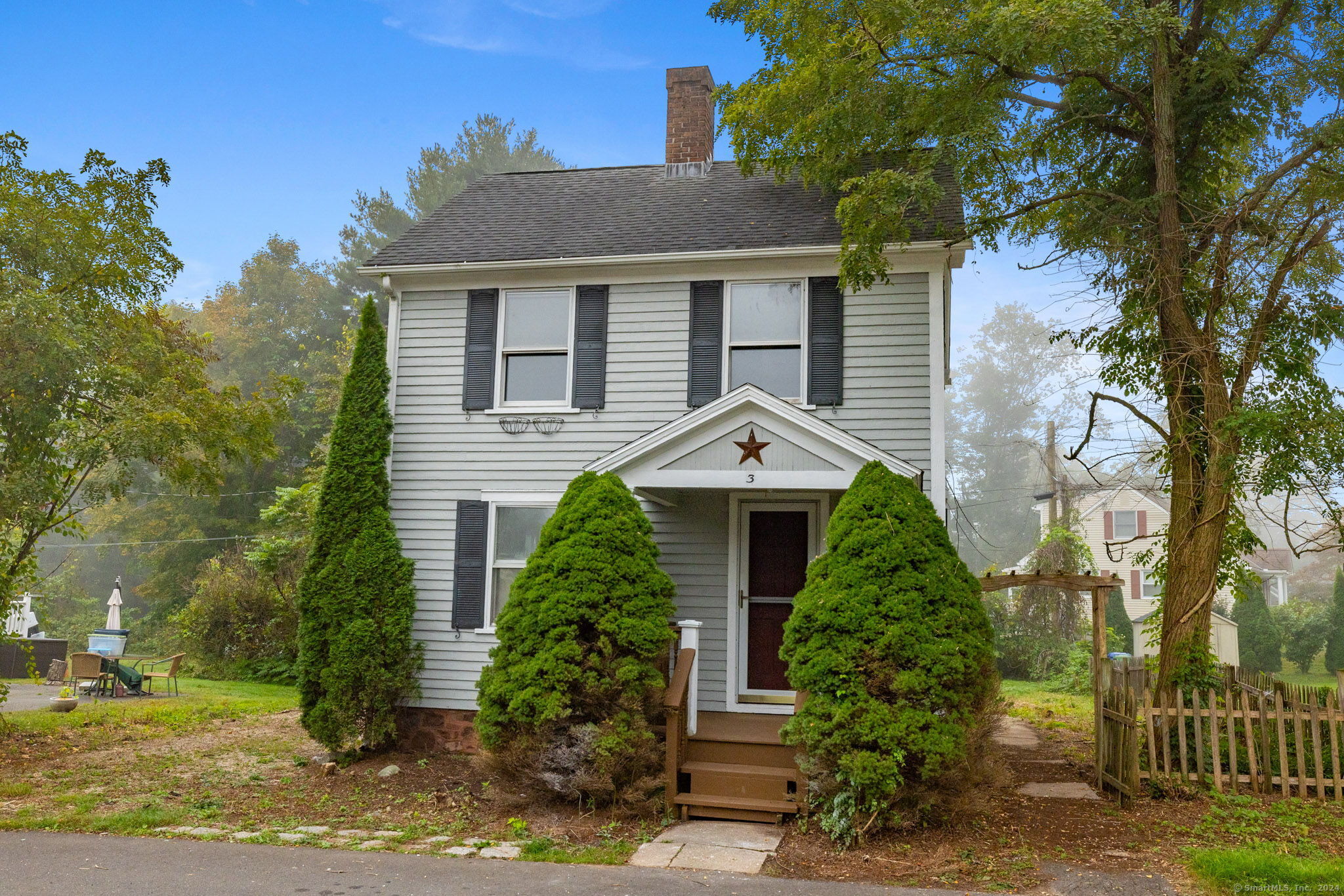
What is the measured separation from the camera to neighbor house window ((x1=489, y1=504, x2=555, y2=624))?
33.9 ft

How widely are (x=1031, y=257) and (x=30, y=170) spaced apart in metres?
11.8

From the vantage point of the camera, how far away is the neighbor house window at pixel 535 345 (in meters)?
10.6

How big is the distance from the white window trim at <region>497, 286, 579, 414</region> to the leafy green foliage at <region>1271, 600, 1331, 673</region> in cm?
2538

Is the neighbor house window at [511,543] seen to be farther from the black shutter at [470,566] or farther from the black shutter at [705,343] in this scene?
the black shutter at [705,343]

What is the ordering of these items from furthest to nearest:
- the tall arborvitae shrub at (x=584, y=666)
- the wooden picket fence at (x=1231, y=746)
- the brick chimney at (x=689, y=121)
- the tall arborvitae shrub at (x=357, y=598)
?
the brick chimney at (x=689, y=121), the tall arborvitae shrub at (x=357, y=598), the wooden picket fence at (x=1231, y=746), the tall arborvitae shrub at (x=584, y=666)

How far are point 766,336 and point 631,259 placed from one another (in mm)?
1723

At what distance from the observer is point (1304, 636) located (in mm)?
26953

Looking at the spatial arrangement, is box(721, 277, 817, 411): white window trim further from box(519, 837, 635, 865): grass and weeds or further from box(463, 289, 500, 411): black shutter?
box(519, 837, 635, 865): grass and weeds

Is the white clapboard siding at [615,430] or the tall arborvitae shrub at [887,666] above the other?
the white clapboard siding at [615,430]

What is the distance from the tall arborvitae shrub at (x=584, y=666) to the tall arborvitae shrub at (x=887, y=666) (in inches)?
50.0

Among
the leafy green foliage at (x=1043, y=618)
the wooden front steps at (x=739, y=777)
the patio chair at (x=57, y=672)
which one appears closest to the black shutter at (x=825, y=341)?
the wooden front steps at (x=739, y=777)

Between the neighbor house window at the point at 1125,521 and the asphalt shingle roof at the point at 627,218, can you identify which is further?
the neighbor house window at the point at 1125,521

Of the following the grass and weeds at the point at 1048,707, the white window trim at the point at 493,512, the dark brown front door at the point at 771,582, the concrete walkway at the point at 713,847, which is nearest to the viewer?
the concrete walkway at the point at 713,847

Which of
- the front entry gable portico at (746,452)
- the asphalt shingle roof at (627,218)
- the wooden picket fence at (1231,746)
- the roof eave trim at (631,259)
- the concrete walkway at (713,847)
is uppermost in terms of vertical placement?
the asphalt shingle roof at (627,218)
